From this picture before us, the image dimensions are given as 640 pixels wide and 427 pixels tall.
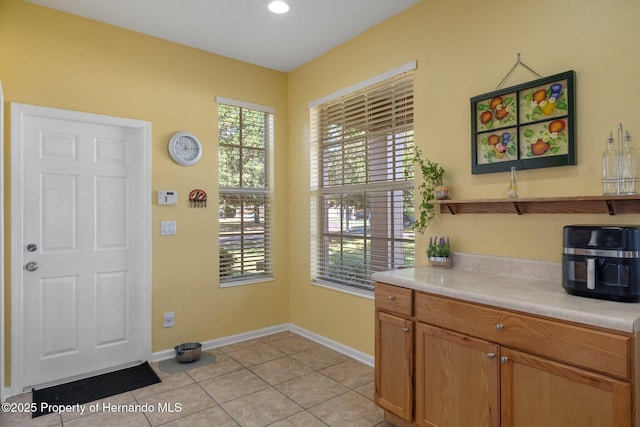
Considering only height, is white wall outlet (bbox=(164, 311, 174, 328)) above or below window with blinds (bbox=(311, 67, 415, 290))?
below

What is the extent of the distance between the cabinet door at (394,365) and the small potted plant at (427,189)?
79 cm

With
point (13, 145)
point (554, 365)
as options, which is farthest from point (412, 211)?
point (13, 145)

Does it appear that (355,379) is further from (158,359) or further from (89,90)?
(89,90)

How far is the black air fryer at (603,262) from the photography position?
62.6 inches

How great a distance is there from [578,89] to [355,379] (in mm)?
2410

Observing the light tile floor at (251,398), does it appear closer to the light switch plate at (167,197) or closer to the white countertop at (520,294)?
the white countertop at (520,294)

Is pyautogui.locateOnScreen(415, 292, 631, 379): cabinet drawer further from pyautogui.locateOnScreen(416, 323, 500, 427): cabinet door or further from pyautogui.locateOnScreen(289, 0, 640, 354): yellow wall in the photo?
pyautogui.locateOnScreen(289, 0, 640, 354): yellow wall

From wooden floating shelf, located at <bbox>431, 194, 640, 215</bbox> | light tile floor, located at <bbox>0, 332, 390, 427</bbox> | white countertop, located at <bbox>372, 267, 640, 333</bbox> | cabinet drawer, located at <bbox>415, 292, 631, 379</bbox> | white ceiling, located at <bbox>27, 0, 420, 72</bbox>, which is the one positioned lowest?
light tile floor, located at <bbox>0, 332, 390, 427</bbox>

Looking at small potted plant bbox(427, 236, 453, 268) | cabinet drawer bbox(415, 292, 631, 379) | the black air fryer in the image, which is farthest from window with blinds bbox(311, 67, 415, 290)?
the black air fryer

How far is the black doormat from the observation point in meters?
2.57

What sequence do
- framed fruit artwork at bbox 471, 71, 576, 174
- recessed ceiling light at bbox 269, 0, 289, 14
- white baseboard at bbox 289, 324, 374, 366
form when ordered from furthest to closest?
white baseboard at bbox 289, 324, 374, 366
recessed ceiling light at bbox 269, 0, 289, 14
framed fruit artwork at bbox 471, 71, 576, 174

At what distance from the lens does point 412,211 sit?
9.52 ft

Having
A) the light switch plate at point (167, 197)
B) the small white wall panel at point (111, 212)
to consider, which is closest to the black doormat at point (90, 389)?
the small white wall panel at point (111, 212)

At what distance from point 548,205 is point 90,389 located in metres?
3.32
